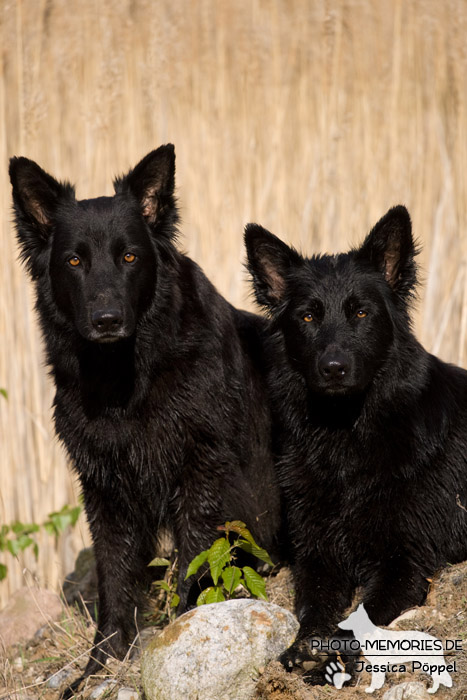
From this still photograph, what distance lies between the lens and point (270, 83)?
6035mm

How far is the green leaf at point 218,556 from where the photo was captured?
3361 mm

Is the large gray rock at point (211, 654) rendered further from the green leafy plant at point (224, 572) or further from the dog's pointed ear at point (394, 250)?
the dog's pointed ear at point (394, 250)

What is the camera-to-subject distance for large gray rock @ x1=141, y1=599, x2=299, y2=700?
293 centimetres

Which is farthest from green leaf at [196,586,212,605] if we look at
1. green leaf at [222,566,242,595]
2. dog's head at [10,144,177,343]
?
dog's head at [10,144,177,343]

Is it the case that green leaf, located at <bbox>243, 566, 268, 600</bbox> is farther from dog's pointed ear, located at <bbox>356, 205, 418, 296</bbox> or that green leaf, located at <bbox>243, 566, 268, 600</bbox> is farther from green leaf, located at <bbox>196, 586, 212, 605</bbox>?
dog's pointed ear, located at <bbox>356, 205, 418, 296</bbox>

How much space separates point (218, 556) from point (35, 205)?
1.87 meters

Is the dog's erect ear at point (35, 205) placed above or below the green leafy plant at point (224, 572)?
above

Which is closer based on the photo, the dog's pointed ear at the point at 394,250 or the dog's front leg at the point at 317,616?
the dog's front leg at the point at 317,616

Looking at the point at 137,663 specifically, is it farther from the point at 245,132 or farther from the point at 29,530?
the point at 245,132

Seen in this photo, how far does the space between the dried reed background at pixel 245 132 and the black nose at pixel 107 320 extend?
250cm

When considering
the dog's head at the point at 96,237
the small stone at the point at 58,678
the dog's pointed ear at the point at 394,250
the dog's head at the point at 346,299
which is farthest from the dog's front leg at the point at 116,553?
the dog's pointed ear at the point at 394,250

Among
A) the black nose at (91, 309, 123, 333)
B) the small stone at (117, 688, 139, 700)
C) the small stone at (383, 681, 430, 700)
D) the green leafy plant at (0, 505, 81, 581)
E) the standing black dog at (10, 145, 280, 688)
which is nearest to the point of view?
A: the small stone at (383, 681, 430, 700)

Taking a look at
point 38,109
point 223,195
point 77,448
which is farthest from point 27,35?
point 77,448

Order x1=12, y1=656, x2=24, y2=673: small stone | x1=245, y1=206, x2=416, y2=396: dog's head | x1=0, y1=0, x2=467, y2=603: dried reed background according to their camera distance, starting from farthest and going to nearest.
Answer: x1=0, y1=0, x2=467, y2=603: dried reed background → x1=12, y1=656, x2=24, y2=673: small stone → x1=245, y1=206, x2=416, y2=396: dog's head
